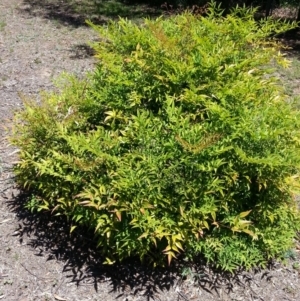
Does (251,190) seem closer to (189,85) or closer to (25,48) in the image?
(189,85)

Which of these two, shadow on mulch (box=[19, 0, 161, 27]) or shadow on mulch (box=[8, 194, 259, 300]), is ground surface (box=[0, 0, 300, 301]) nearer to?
shadow on mulch (box=[8, 194, 259, 300])

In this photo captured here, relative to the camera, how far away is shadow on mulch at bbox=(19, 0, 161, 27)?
7.65m

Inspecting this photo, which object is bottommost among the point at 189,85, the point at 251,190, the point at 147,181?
the point at 251,190

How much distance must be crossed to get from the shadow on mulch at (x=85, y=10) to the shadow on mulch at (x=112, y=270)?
4.89 m

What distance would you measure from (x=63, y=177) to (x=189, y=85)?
91 cm

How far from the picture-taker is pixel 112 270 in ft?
9.73

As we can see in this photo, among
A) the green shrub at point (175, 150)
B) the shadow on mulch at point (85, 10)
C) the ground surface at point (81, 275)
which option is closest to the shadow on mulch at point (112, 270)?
the ground surface at point (81, 275)

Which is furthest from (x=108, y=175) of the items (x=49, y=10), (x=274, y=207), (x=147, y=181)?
(x=49, y=10)

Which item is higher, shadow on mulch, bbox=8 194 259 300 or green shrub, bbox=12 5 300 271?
green shrub, bbox=12 5 300 271

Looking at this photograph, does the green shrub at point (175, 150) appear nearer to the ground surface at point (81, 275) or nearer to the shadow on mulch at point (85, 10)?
Result: the ground surface at point (81, 275)

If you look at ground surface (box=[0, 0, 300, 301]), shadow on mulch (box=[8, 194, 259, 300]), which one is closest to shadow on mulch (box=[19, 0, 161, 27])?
ground surface (box=[0, 0, 300, 301])

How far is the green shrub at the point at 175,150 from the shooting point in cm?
256

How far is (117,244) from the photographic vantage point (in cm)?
267

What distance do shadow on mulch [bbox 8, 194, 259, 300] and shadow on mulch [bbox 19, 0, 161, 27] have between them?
16.0 feet
